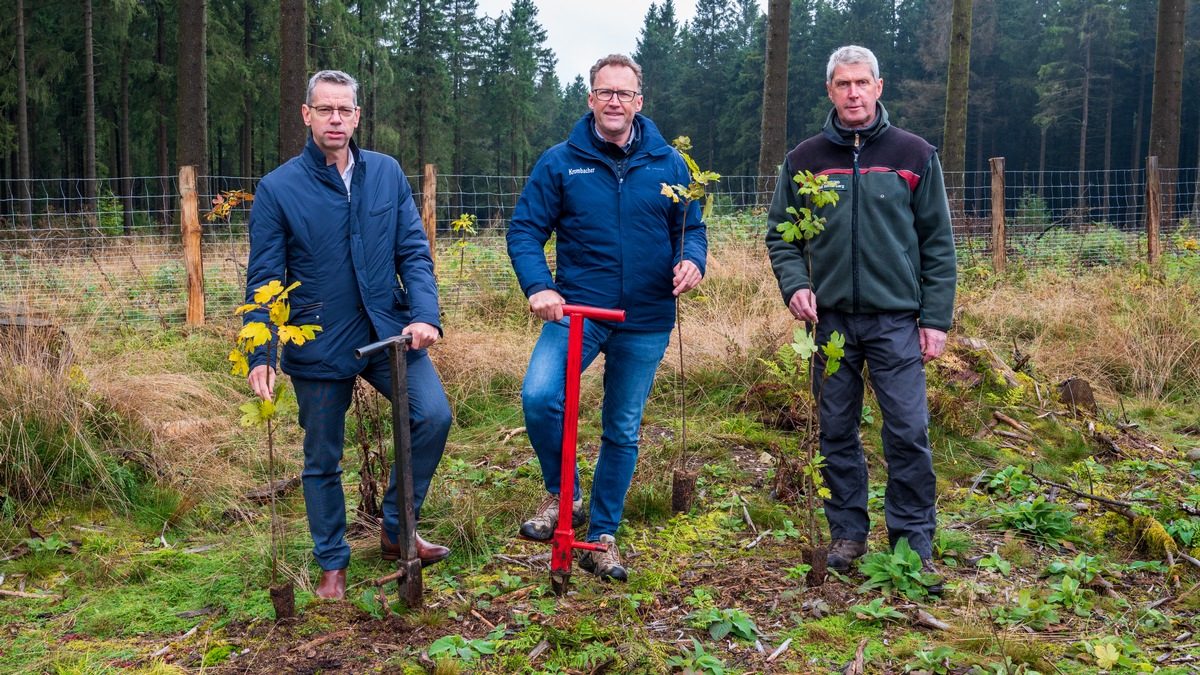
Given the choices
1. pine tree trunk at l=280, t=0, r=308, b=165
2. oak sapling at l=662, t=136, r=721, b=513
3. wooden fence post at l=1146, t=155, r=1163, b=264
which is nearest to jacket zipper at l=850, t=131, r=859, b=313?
oak sapling at l=662, t=136, r=721, b=513

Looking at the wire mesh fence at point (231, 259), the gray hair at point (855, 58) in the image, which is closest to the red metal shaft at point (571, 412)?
the gray hair at point (855, 58)

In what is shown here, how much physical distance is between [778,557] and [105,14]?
26794 millimetres

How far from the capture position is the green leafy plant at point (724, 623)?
299cm

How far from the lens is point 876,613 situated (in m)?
3.04

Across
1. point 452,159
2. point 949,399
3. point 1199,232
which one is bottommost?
point 949,399

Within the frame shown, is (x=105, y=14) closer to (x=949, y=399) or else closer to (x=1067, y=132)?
(x=949, y=399)

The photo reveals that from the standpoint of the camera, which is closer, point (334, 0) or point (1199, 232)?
point (1199, 232)

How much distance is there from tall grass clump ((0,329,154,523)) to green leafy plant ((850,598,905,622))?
131 inches

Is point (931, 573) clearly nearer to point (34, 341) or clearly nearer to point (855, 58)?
point (855, 58)

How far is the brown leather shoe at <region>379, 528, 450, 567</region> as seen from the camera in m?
3.47

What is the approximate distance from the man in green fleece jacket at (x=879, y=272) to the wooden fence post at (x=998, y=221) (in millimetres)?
7096

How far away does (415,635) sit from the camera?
2965 millimetres

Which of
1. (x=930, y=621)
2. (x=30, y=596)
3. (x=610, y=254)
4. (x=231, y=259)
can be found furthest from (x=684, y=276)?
(x=231, y=259)

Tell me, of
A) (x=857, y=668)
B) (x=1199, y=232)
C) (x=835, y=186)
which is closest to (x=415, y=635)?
(x=857, y=668)
